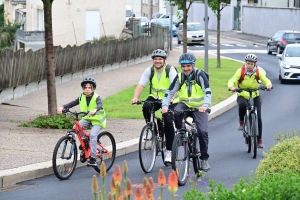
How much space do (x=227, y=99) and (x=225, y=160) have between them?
31.0 ft

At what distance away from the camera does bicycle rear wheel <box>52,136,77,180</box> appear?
34.9 feet

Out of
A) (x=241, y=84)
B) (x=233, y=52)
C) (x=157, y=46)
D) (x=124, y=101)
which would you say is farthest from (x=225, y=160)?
(x=233, y=52)

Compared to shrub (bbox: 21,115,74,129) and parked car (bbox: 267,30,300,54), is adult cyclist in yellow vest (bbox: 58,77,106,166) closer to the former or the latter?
shrub (bbox: 21,115,74,129)

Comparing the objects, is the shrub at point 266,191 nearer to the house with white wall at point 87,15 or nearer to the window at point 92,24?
the window at point 92,24

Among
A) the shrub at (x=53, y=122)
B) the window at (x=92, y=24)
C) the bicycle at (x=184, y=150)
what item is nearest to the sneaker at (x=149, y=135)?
the bicycle at (x=184, y=150)

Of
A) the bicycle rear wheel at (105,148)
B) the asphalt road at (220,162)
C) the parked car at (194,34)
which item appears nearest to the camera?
the asphalt road at (220,162)

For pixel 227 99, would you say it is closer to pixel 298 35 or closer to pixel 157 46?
pixel 157 46

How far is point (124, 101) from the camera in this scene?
20953 mm

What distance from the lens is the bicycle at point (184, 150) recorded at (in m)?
10.2

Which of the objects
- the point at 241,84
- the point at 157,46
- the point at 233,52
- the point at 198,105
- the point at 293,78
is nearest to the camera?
the point at 198,105

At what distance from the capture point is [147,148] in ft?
37.0

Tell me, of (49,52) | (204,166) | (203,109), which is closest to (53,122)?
(49,52)

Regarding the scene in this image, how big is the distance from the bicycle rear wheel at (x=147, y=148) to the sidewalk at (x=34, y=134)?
1.24 m

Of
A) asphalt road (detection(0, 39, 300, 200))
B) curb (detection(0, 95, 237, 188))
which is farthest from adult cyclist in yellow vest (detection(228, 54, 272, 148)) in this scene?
curb (detection(0, 95, 237, 188))
